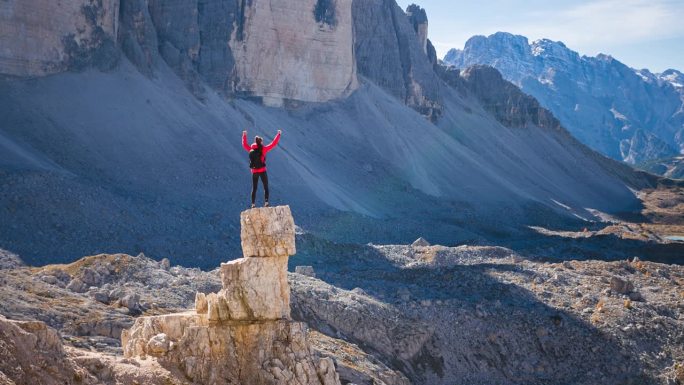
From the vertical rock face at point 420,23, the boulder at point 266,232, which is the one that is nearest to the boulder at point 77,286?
the boulder at point 266,232

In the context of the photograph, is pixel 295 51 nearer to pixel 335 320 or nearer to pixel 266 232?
pixel 335 320

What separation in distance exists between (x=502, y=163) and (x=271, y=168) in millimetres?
41689

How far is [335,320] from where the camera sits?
102 feet

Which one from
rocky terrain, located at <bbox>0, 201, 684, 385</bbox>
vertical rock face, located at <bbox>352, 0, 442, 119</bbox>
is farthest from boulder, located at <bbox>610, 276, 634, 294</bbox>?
vertical rock face, located at <bbox>352, 0, 442, 119</bbox>

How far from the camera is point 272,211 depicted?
60.2 ft

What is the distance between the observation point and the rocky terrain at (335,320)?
18062 mm

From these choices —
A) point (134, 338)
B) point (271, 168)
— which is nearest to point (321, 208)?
point (271, 168)

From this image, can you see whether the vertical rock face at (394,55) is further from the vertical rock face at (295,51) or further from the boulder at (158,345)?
the boulder at (158,345)

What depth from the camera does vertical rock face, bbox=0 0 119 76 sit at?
Result: 2138 inches

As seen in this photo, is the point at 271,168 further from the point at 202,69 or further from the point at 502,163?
the point at 502,163

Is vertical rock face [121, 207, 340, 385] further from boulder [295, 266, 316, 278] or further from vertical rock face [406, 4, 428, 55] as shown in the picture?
vertical rock face [406, 4, 428, 55]

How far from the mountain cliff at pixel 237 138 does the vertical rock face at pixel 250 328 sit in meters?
21.5

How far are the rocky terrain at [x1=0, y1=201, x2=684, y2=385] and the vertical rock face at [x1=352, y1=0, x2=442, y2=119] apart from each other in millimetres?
45660

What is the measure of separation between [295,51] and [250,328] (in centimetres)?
6029
